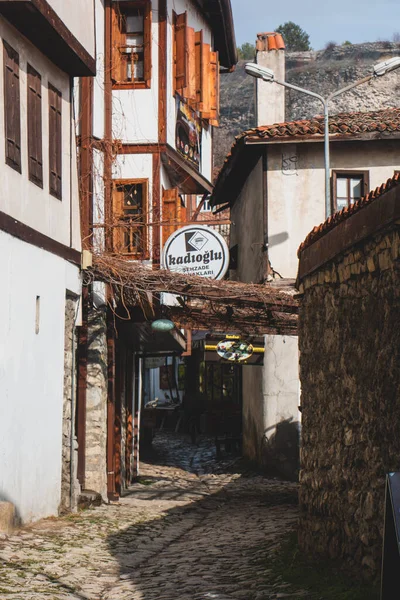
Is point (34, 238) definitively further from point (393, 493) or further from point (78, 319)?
point (393, 493)

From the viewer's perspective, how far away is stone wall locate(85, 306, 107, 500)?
1633 cm

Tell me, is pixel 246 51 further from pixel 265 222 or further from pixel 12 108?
pixel 12 108

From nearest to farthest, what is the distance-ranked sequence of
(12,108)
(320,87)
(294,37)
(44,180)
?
1. (12,108)
2. (44,180)
3. (320,87)
4. (294,37)

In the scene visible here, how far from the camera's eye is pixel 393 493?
4.82 metres

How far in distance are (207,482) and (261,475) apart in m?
1.73

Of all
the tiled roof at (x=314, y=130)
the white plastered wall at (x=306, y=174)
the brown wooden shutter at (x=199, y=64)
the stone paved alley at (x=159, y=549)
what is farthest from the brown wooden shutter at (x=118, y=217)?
the white plastered wall at (x=306, y=174)

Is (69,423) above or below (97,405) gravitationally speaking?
below

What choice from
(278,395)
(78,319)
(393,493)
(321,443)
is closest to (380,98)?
(278,395)

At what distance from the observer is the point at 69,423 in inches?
572

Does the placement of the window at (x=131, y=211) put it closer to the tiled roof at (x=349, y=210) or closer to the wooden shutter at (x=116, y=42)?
the wooden shutter at (x=116, y=42)

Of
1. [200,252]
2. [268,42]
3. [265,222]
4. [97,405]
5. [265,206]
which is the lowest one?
[97,405]

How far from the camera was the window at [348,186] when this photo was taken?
76.4 feet

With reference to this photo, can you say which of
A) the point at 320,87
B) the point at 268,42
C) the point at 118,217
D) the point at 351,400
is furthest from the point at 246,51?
the point at 351,400

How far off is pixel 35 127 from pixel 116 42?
20.5 ft
